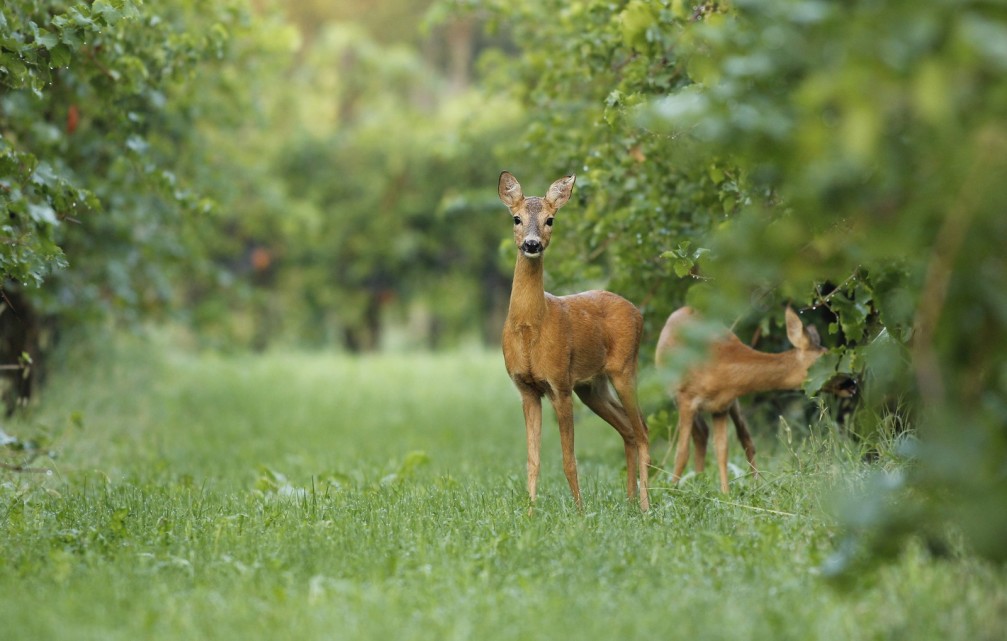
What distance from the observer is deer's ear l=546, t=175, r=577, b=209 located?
6398 mm

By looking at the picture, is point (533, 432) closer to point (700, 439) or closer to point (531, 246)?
point (531, 246)

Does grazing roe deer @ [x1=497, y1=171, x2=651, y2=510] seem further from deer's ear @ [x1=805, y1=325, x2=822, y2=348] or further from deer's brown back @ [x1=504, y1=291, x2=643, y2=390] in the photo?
deer's ear @ [x1=805, y1=325, x2=822, y2=348]

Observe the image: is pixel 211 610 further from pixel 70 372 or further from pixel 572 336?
pixel 70 372

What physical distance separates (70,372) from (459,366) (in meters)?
7.22

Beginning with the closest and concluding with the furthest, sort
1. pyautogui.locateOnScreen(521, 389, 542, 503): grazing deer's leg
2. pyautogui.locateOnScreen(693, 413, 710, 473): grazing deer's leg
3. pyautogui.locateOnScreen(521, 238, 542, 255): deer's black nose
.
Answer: pyautogui.locateOnScreen(521, 238, 542, 255): deer's black nose, pyautogui.locateOnScreen(521, 389, 542, 503): grazing deer's leg, pyautogui.locateOnScreen(693, 413, 710, 473): grazing deer's leg

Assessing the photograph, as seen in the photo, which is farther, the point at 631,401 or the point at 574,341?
the point at 631,401

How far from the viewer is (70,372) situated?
13117 mm

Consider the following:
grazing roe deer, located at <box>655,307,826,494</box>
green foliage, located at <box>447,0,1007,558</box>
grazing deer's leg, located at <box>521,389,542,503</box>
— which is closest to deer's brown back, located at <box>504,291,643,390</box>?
grazing deer's leg, located at <box>521,389,542,503</box>

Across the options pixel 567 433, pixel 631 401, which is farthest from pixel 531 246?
pixel 631 401

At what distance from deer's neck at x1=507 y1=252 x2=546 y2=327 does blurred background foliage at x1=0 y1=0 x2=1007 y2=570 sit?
0.65m

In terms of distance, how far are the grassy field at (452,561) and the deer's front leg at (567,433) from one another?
17 centimetres

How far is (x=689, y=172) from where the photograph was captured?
23.2 feet

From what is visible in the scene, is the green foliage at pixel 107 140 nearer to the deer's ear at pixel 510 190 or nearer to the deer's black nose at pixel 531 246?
the deer's ear at pixel 510 190

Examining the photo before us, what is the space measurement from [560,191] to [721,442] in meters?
1.74
